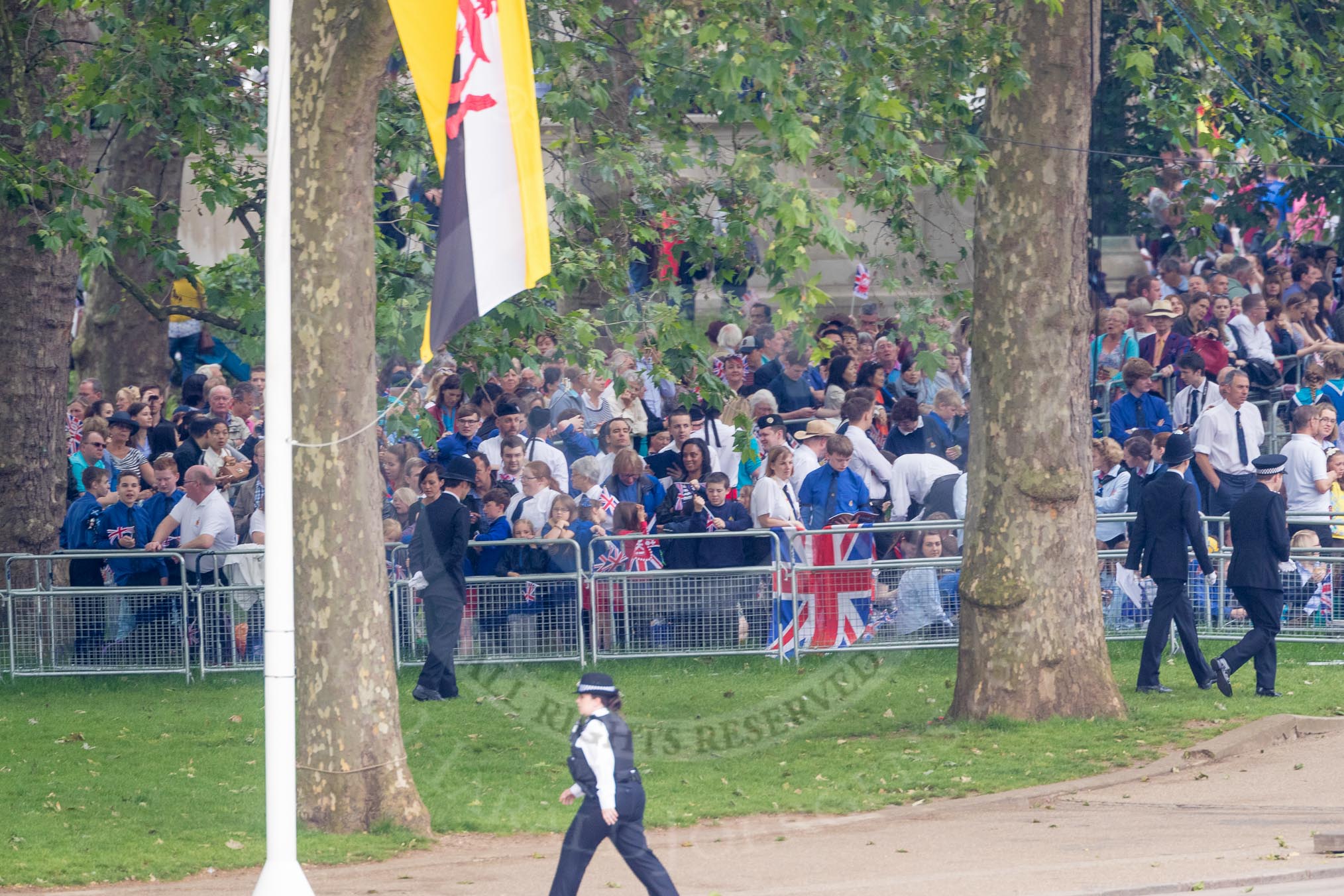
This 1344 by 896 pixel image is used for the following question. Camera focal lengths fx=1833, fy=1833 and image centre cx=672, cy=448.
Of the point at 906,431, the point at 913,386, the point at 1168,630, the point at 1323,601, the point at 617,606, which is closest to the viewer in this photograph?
the point at 1168,630

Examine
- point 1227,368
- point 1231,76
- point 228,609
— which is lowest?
point 228,609

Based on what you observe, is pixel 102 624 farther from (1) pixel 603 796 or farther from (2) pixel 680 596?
(1) pixel 603 796

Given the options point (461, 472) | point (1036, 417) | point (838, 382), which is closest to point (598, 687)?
point (1036, 417)

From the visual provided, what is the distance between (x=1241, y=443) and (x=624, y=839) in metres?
10.5

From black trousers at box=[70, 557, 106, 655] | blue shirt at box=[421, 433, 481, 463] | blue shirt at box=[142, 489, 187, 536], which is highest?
blue shirt at box=[421, 433, 481, 463]

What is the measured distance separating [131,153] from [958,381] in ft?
32.1

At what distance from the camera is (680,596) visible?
1590cm

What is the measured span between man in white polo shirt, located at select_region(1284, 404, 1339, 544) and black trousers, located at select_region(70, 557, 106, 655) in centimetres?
1051

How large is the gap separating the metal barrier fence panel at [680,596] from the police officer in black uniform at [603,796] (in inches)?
292

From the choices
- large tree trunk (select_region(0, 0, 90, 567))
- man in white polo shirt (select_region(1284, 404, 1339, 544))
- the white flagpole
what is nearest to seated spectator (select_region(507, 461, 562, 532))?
large tree trunk (select_region(0, 0, 90, 567))

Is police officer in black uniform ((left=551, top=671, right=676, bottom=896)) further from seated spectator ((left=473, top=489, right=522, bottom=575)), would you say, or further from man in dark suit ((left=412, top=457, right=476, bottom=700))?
seated spectator ((left=473, top=489, right=522, bottom=575))

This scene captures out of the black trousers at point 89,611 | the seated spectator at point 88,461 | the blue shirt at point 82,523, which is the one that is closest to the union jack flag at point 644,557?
the black trousers at point 89,611

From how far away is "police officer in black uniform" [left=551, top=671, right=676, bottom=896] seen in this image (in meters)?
8.21

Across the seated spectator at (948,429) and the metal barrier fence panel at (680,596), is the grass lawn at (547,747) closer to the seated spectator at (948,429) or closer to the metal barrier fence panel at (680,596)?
the metal barrier fence panel at (680,596)
